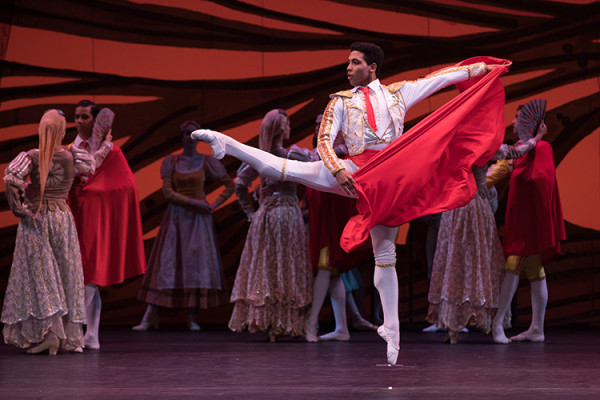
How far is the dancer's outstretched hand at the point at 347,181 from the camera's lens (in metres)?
3.92

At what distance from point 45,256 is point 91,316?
69cm

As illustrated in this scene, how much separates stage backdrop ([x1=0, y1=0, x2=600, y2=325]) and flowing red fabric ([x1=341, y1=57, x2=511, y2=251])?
136 inches

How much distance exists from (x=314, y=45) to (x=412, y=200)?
4096 millimetres

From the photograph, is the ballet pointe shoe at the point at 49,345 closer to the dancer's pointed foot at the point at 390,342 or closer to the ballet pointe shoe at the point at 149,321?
the dancer's pointed foot at the point at 390,342

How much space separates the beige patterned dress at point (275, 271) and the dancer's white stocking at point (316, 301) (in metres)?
0.06

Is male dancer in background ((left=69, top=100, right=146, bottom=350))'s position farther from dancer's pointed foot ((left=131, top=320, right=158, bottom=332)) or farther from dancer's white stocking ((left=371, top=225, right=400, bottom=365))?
dancer's white stocking ((left=371, top=225, right=400, bottom=365))

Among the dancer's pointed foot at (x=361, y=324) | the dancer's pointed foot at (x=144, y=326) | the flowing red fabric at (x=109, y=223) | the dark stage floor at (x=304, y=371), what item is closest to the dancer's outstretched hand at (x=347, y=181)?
the dark stage floor at (x=304, y=371)

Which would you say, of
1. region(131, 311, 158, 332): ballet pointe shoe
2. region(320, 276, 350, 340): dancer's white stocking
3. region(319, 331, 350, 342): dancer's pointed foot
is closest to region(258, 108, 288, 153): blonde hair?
region(320, 276, 350, 340): dancer's white stocking

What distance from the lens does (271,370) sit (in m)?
4.06

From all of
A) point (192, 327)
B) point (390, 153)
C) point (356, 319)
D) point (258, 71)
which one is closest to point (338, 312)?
point (356, 319)

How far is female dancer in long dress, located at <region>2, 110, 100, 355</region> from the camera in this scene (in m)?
4.82

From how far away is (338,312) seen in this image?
595cm

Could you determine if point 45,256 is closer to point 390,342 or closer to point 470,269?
point 390,342

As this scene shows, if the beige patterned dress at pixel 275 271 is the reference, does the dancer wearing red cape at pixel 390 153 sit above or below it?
above
